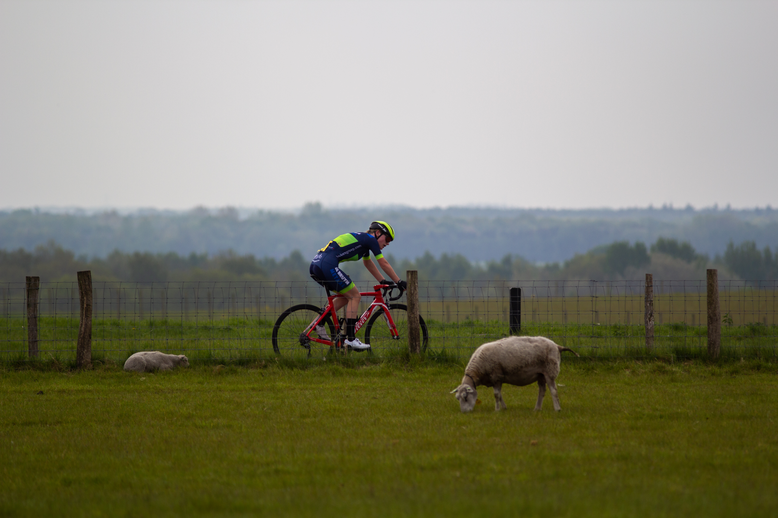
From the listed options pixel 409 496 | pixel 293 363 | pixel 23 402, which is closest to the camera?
pixel 409 496

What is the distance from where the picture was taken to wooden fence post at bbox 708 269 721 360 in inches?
476

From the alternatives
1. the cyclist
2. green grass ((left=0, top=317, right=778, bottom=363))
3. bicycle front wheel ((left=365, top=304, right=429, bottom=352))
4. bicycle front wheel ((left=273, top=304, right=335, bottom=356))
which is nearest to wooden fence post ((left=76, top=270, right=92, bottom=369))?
green grass ((left=0, top=317, right=778, bottom=363))

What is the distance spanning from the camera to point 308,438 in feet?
23.7

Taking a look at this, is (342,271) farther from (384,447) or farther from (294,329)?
(384,447)

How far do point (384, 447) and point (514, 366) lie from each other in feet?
7.27

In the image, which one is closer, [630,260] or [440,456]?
[440,456]

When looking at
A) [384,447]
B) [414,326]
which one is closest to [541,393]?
[384,447]

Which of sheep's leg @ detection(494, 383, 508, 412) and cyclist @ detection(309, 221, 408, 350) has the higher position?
cyclist @ detection(309, 221, 408, 350)

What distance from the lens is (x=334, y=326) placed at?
12289 millimetres

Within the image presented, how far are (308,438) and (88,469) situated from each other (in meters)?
2.16

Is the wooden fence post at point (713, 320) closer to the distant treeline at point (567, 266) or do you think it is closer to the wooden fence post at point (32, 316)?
the wooden fence post at point (32, 316)

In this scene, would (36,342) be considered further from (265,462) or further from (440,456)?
(440,456)

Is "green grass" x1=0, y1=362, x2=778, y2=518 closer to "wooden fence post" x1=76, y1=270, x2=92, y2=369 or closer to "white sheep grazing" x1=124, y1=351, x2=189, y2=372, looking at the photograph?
"white sheep grazing" x1=124, y1=351, x2=189, y2=372

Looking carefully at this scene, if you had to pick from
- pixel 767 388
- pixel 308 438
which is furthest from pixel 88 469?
pixel 767 388
